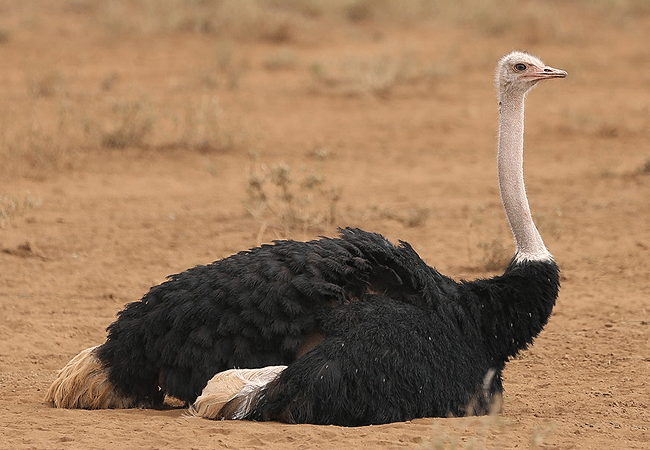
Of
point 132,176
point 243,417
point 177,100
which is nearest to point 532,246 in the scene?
point 243,417

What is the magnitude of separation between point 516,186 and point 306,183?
12.6ft

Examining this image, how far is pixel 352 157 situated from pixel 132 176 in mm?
2476

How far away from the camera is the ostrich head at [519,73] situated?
596 cm

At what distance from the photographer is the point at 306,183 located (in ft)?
30.8

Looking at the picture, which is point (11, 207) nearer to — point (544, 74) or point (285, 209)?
point (285, 209)

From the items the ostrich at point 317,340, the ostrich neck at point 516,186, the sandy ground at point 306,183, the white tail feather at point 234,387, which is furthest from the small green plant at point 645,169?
the white tail feather at point 234,387

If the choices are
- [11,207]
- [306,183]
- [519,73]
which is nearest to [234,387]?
[519,73]

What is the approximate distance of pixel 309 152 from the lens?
12539 mm

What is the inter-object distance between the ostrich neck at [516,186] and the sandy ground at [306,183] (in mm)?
734

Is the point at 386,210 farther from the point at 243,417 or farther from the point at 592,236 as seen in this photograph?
the point at 243,417

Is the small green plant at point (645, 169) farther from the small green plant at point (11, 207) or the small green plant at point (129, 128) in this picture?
the small green plant at point (11, 207)

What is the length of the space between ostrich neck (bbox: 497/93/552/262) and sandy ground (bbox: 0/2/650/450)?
0.73 meters

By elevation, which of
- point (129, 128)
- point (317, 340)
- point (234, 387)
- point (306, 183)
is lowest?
point (234, 387)

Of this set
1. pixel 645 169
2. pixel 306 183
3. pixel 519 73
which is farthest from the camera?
pixel 645 169
